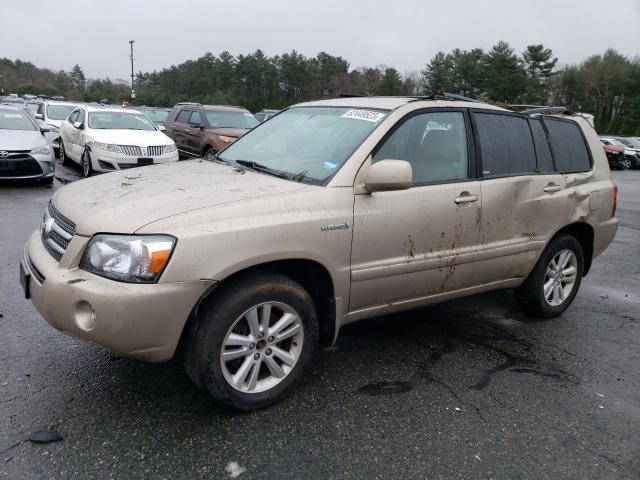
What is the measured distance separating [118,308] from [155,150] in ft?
29.0

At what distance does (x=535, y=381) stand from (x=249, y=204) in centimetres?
223

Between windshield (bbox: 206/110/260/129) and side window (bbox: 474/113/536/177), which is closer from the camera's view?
side window (bbox: 474/113/536/177)

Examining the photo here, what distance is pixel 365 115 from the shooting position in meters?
3.75

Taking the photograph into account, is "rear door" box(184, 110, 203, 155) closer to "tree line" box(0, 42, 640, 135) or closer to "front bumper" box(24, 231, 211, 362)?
"front bumper" box(24, 231, 211, 362)

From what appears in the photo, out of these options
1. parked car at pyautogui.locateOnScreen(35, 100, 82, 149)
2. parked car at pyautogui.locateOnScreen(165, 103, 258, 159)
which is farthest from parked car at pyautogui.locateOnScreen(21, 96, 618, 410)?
parked car at pyautogui.locateOnScreen(35, 100, 82, 149)

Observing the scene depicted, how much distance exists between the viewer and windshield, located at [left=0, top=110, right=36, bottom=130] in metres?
10.5

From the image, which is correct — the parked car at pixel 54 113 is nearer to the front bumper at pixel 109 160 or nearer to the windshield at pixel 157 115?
the windshield at pixel 157 115

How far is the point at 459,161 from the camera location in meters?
3.93

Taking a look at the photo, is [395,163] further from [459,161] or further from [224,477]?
[224,477]

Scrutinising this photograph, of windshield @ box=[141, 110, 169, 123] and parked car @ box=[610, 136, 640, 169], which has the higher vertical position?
windshield @ box=[141, 110, 169, 123]

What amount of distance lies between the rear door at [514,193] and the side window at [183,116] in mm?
10765

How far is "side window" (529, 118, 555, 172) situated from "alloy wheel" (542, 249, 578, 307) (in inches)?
30.0

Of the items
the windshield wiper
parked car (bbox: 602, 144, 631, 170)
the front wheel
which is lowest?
parked car (bbox: 602, 144, 631, 170)

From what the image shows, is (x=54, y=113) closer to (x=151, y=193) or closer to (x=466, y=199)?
(x=151, y=193)
